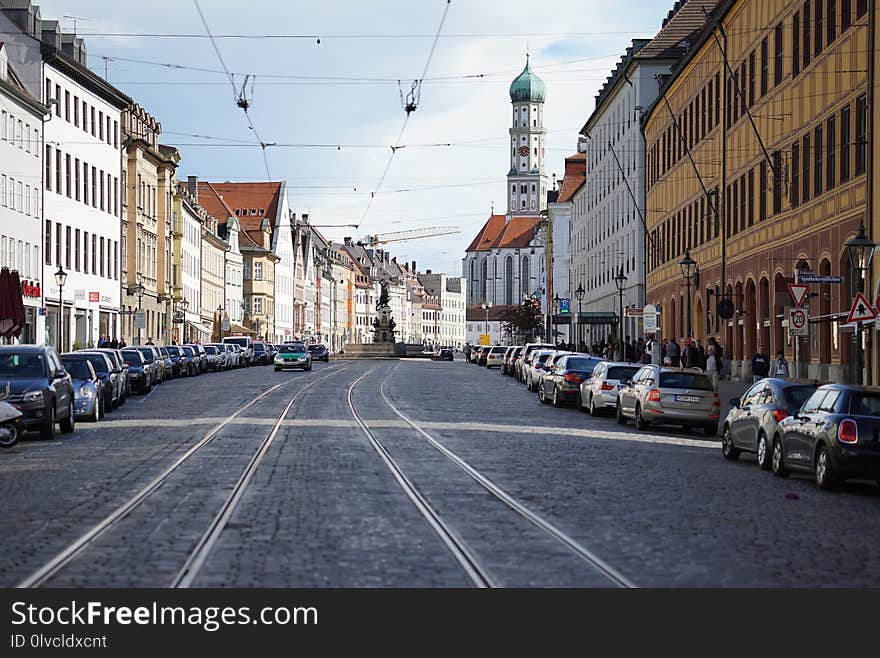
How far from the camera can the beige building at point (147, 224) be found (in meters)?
90.4

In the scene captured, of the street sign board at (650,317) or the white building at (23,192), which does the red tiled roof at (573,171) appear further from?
the street sign board at (650,317)

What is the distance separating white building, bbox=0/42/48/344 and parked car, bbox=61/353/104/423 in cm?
2822

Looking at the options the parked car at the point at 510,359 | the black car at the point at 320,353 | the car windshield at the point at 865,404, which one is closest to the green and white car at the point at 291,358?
the parked car at the point at 510,359

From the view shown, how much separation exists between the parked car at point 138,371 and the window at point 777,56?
22.4m

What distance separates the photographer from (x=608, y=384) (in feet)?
124

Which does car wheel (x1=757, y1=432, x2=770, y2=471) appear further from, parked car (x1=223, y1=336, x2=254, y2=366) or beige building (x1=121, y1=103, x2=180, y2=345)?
parked car (x1=223, y1=336, x2=254, y2=366)

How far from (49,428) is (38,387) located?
0.83 m

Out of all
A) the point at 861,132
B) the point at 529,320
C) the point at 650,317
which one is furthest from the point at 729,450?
the point at 529,320

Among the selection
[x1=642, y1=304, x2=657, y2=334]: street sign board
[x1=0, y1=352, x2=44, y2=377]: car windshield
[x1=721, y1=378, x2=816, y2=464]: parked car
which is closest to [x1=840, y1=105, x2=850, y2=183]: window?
[x1=642, y1=304, x2=657, y2=334]: street sign board

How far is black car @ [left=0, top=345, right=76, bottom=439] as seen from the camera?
26.5 metres

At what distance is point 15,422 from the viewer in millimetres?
24516

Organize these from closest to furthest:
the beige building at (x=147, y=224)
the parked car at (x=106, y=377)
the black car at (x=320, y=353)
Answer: the parked car at (x=106, y=377) < the beige building at (x=147, y=224) < the black car at (x=320, y=353)

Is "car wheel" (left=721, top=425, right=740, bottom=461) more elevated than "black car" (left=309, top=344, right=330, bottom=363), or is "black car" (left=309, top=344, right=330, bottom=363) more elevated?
"black car" (left=309, top=344, right=330, bottom=363)
